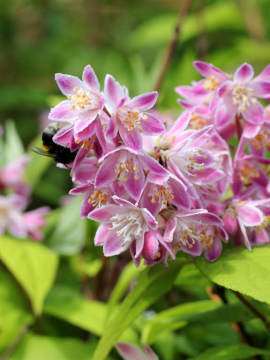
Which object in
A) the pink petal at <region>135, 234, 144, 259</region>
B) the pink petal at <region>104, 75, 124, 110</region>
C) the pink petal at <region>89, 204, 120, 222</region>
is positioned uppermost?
the pink petal at <region>104, 75, 124, 110</region>

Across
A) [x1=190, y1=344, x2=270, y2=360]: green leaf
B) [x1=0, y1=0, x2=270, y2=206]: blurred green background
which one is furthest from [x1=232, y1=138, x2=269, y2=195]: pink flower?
[x1=0, y1=0, x2=270, y2=206]: blurred green background

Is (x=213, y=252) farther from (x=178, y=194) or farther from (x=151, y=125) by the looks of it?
(x=151, y=125)

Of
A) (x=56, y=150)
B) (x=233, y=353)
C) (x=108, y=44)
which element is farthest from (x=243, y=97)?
(x=108, y=44)

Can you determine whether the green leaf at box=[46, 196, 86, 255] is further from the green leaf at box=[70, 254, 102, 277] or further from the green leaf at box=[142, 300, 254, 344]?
the green leaf at box=[142, 300, 254, 344]

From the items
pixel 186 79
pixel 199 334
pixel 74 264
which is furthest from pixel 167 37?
pixel 199 334

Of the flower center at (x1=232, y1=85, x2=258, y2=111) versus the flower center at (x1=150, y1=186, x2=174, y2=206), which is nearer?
the flower center at (x1=150, y1=186, x2=174, y2=206)

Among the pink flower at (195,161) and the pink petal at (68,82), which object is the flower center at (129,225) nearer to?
the pink flower at (195,161)
